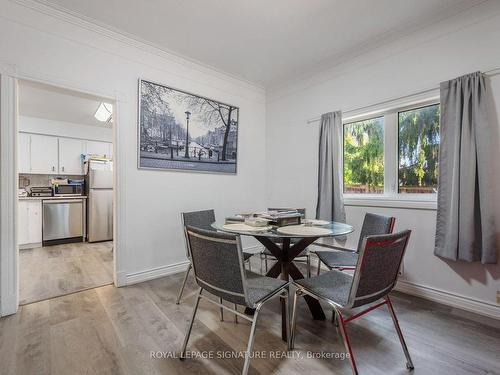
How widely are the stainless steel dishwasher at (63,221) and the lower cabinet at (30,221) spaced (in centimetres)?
8

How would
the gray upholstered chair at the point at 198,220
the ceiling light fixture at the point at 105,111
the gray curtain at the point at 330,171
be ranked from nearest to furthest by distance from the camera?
1. the gray upholstered chair at the point at 198,220
2. the gray curtain at the point at 330,171
3. the ceiling light fixture at the point at 105,111

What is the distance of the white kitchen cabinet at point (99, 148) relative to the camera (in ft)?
17.5

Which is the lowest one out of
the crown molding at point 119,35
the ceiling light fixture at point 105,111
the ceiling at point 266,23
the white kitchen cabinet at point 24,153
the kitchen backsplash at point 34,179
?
the kitchen backsplash at point 34,179

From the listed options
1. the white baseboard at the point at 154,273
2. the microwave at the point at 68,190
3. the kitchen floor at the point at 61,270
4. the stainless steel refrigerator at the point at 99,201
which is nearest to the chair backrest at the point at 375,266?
the white baseboard at the point at 154,273

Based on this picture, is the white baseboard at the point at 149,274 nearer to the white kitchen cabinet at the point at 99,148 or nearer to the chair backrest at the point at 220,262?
the chair backrest at the point at 220,262

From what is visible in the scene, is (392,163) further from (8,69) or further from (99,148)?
(99,148)

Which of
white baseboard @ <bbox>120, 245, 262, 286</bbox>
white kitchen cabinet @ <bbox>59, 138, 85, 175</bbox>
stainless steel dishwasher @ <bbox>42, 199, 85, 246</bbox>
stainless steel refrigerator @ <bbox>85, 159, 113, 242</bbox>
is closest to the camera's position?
white baseboard @ <bbox>120, 245, 262, 286</bbox>

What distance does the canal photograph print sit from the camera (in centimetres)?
277

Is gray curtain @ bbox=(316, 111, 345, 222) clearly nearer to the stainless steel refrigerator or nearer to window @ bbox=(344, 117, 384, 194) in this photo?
window @ bbox=(344, 117, 384, 194)

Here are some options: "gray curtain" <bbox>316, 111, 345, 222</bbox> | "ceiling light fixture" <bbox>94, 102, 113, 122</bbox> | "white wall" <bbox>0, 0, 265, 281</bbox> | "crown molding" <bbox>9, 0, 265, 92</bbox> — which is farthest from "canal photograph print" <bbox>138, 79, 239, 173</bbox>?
"gray curtain" <bbox>316, 111, 345, 222</bbox>

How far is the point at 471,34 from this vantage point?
2.13 meters

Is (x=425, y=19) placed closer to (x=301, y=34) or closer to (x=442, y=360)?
(x=301, y=34)

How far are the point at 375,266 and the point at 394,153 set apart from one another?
6.31 feet

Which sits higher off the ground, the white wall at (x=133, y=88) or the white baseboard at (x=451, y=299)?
the white wall at (x=133, y=88)
